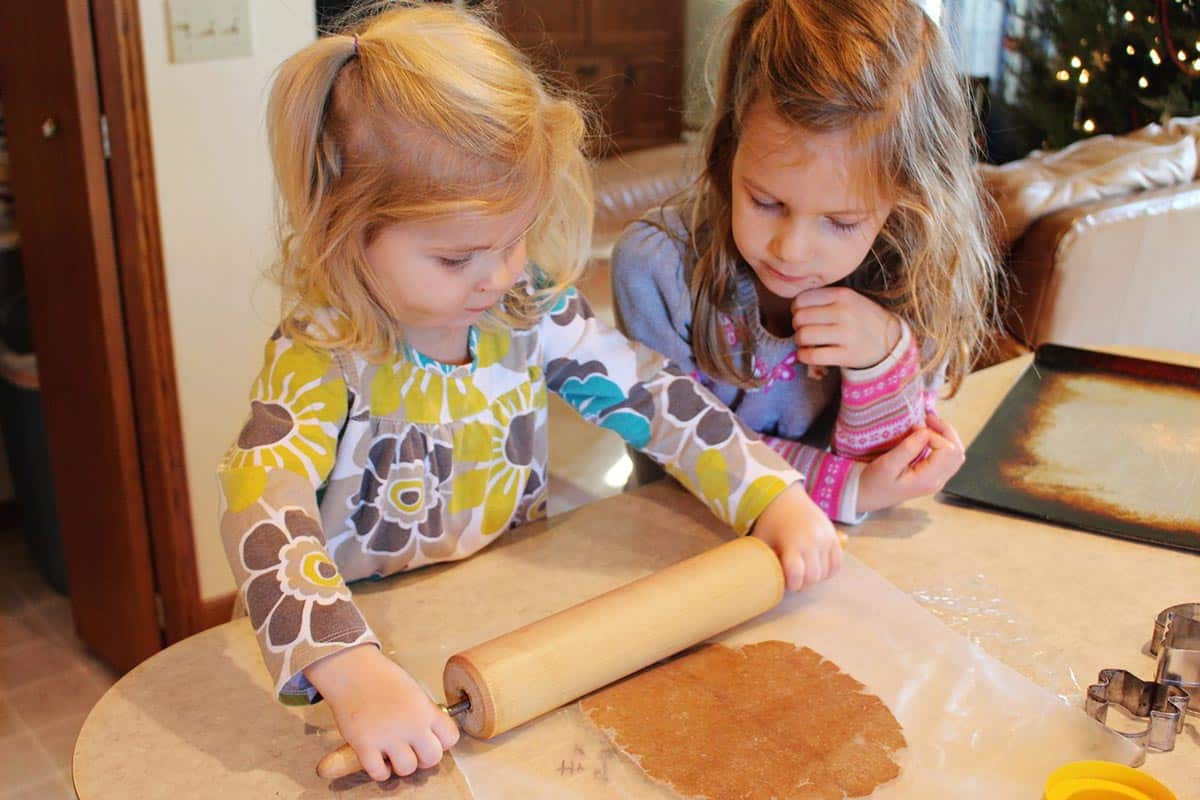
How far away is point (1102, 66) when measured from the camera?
12.0 ft

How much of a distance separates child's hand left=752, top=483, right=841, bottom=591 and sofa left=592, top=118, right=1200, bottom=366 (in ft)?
3.42

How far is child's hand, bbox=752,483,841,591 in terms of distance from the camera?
100 centimetres

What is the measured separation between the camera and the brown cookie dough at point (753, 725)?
79 cm

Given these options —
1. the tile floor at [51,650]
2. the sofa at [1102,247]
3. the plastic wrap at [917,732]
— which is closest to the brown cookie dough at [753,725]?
the plastic wrap at [917,732]

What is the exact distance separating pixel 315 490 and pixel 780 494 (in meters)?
0.43

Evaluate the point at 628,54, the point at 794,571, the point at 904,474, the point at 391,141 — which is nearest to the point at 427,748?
the point at 794,571

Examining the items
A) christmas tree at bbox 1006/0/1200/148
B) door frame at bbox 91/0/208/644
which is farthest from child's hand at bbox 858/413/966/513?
christmas tree at bbox 1006/0/1200/148

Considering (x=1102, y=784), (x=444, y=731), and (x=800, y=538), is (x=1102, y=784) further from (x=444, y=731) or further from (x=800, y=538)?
(x=444, y=731)

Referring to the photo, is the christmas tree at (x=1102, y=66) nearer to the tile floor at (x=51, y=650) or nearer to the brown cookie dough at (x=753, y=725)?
the tile floor at (x=51, y=650)

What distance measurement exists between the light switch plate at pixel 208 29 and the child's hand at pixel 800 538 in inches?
52.2

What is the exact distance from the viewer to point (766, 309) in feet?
4.22

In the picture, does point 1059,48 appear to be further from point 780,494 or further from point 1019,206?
point 780,494

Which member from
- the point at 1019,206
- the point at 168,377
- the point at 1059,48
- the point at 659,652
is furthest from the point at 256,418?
the point at 1059,48

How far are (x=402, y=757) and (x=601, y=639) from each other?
17cm
